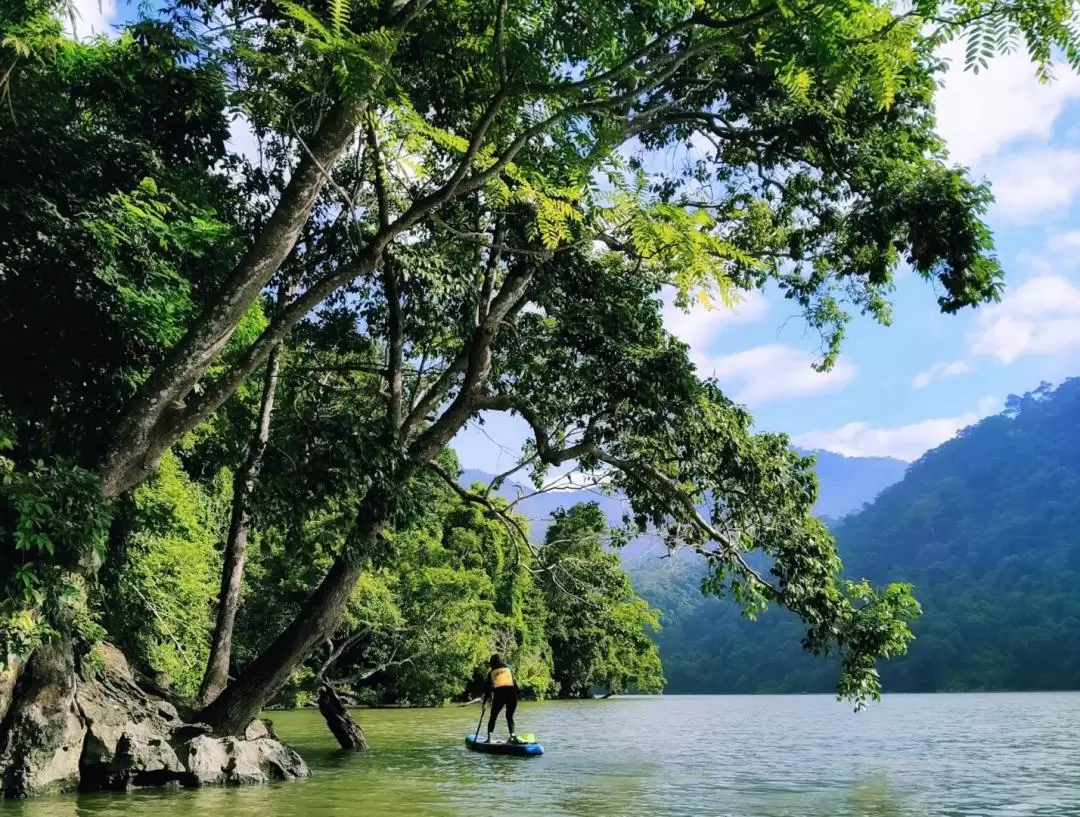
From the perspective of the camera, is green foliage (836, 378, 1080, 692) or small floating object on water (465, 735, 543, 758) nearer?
small floating object on water (465, 735, 543, 758)

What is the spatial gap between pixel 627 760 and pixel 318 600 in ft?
20.3

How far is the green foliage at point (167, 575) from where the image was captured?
15.4 meters

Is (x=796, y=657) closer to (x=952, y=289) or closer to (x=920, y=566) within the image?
(x=920, y=566)

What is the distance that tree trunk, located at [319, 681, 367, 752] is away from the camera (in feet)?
57.1

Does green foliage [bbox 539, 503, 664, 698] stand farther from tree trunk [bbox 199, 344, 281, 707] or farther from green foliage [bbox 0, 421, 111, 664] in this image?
green foliage [bbox 0, 421, 111, 664]

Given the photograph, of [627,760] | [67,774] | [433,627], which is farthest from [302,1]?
[433,627]

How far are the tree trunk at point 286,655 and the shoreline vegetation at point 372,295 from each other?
0.05m

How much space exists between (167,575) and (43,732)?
44.0 ft

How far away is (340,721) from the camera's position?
58.2ft

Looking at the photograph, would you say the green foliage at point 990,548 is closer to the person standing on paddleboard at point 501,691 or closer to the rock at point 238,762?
the person standing on paddleboard at point 501,691

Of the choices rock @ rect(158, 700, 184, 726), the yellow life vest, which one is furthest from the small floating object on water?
→ rock @ rect(158, 700, 184, 726)

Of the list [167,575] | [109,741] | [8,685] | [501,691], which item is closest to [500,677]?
[501,691]

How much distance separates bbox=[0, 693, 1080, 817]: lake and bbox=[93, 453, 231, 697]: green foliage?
3.51 meters

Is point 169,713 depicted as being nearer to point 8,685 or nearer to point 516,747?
point 8,685
